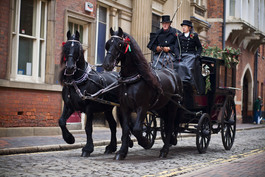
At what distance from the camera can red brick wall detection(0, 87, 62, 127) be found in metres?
12.1

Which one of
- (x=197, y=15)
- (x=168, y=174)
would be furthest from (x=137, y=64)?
(x=197, y=15)

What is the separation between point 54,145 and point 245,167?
4.67 meters

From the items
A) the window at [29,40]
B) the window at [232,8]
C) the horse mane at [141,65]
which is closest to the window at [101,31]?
the window at [29,40]

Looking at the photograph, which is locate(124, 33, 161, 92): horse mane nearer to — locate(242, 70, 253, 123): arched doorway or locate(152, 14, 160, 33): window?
locate(152, 14, 160, 33): window

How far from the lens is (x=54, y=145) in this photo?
10180 millimetres

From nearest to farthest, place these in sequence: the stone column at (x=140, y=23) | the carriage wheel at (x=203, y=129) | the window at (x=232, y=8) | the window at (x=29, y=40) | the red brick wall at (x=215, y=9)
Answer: the carriage wheel at (x=203, y=129) < the window at (x=29, y=40) < the stone column at (x=140, y=23) < the red brick wall at (x=215, y=9) < the window at (x=232, y=8)

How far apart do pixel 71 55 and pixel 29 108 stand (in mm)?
5104

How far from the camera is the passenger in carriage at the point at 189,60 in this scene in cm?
A: 1005

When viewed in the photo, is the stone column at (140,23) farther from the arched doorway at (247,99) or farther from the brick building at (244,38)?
the arched doorway at (247,99)

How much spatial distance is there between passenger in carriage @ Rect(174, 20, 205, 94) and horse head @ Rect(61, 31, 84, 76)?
2.71 m

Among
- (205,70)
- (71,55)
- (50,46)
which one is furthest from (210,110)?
(50,46)

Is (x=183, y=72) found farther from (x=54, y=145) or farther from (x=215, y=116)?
(x=54, y=145)

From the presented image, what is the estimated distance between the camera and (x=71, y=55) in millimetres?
8297

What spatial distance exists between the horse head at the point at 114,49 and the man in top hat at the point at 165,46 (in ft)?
7.17
